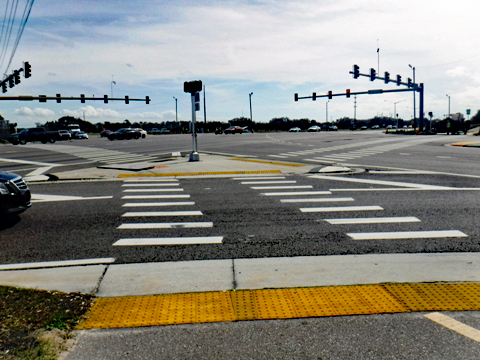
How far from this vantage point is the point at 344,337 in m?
3.99

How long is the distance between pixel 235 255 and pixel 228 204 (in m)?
3.83

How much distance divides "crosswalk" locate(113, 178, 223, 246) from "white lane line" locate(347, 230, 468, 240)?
2390 millimetres

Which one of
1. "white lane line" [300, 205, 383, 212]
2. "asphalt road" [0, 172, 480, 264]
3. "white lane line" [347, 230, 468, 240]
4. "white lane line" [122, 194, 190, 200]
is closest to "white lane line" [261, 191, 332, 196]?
"asphalt road" [0, 172, 480, 264]

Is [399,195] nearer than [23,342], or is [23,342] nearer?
[23,342]

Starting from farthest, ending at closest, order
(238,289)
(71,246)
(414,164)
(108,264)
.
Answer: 1. (414,164)
2. (71,246)
3. (108,264)
4. (238,289)

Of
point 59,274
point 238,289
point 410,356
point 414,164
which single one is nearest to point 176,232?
point 59,274

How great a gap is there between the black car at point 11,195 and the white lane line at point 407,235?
6.11 metres

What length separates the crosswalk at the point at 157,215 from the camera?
24.2 ft

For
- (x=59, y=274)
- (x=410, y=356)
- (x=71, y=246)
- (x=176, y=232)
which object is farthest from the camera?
(x=176, y=232)

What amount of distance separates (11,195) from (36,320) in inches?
186

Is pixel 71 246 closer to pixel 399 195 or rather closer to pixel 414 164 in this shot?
pixel 399 195

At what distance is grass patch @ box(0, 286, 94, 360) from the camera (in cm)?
370

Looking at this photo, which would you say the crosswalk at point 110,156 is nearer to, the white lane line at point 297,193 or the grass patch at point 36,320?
the white lane line at point 297,193

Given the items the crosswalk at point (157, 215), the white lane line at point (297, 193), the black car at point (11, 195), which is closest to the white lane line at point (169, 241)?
the crosswalk at point (157, 215)
